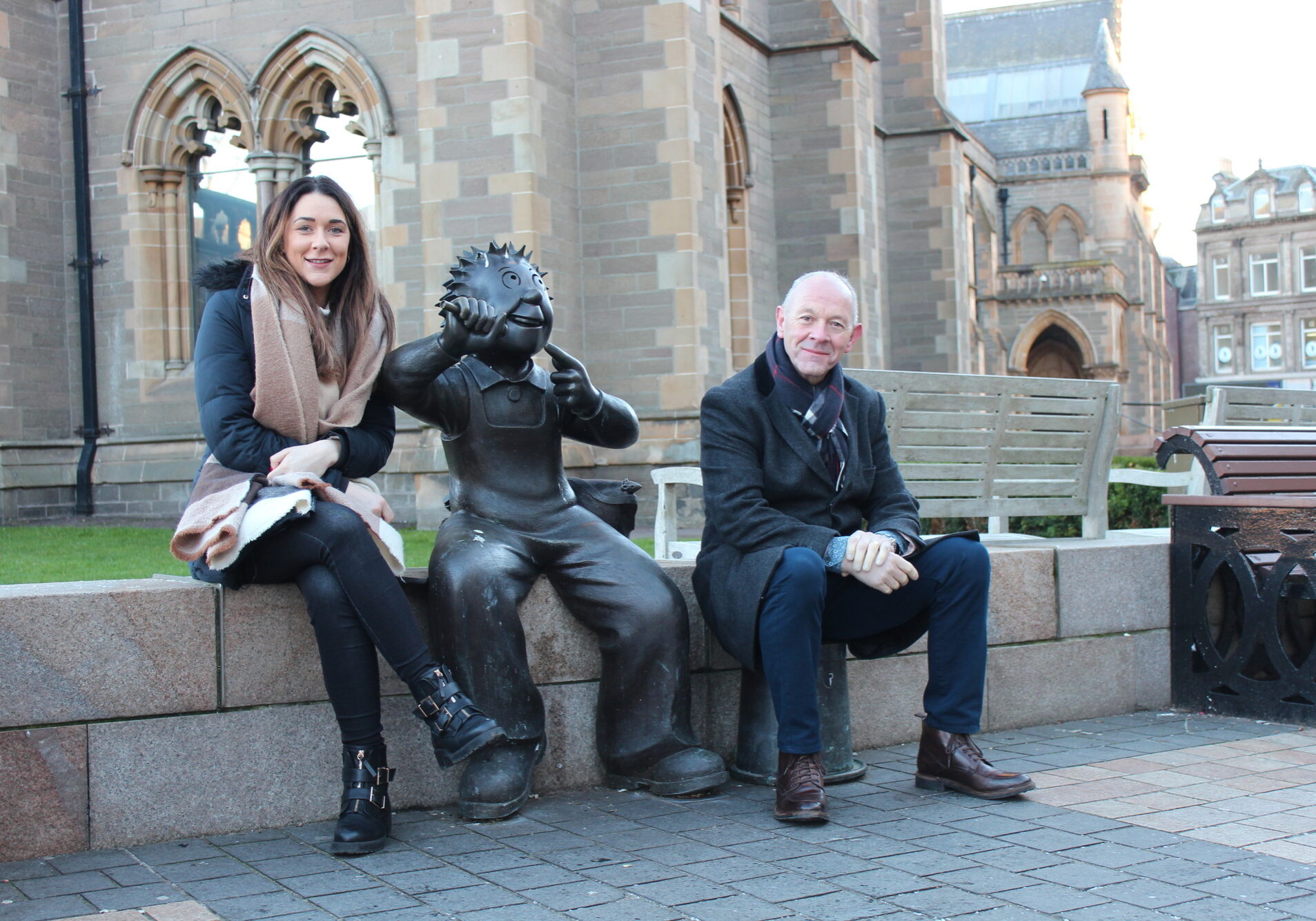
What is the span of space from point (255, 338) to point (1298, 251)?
72.0 meters

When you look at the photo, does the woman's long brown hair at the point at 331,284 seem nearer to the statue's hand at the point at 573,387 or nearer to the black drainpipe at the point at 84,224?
the statue's hand at the point at 573,387

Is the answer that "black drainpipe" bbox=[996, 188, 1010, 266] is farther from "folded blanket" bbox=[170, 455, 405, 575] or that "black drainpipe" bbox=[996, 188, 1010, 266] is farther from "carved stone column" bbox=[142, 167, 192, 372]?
"folded blanket" bbox=[170, 455, 405, 575]

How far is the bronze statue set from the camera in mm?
4117

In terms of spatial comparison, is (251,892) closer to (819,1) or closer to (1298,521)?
(1298,521)

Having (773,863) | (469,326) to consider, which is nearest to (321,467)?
(469,326)

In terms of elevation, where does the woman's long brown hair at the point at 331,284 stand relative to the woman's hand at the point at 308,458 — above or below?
above

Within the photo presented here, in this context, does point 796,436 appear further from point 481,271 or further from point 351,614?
point 351,614

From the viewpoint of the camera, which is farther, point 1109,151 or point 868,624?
point 1109,151

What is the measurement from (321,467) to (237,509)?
0.32 meters

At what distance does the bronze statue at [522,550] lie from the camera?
4.12m

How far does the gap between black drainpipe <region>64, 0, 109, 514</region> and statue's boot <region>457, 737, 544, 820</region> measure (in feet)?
46.2

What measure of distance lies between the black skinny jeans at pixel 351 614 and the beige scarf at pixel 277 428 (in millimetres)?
103

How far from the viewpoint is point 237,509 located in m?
3.77

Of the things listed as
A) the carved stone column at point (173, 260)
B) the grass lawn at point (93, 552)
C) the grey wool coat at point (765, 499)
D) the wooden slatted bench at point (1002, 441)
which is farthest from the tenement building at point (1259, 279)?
the grey wool coat at point (765, 499)
